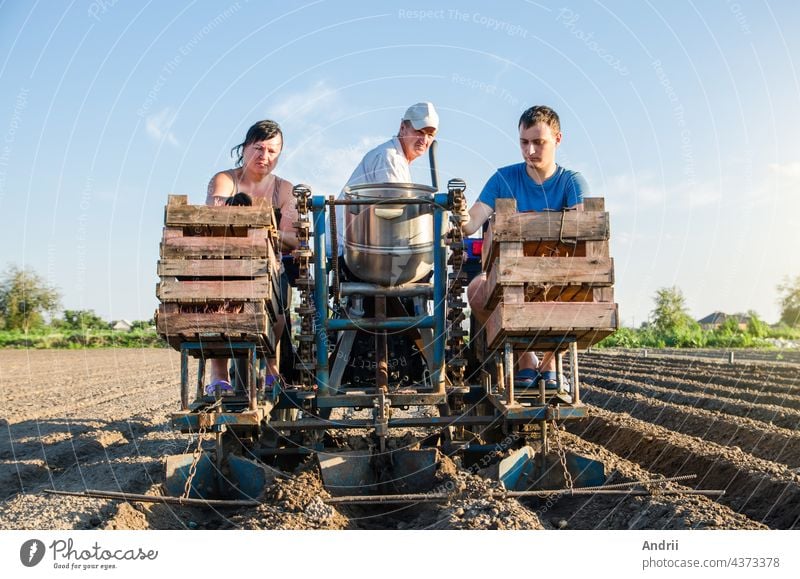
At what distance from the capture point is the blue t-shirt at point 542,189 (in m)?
5.75

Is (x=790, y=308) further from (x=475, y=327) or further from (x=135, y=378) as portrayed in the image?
(x=475, y=327)

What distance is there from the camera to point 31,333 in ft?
147

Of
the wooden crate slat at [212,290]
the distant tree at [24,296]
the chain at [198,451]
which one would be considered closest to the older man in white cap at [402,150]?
the wooden crate slat at [212,290]

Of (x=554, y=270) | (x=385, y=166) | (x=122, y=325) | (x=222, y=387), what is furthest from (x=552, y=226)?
(x=122, y=325)

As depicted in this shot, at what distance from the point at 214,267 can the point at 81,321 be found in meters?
46.6

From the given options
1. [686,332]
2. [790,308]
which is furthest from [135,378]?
[790,308]

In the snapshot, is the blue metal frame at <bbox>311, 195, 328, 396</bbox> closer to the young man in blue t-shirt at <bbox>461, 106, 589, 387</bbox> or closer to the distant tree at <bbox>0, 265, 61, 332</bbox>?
the young man in blue t-shirt at <bbox>461, 106, 589, 387</bbox>

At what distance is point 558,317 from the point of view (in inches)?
195

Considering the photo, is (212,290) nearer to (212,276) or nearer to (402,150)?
(212,276)

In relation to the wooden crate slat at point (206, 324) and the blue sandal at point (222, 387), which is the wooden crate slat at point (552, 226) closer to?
the wooden crate slat at point (206, 324)

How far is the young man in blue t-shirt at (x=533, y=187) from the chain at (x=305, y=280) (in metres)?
1.07

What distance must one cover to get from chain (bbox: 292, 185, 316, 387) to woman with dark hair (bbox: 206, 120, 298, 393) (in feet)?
1.11

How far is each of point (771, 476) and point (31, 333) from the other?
4523cm

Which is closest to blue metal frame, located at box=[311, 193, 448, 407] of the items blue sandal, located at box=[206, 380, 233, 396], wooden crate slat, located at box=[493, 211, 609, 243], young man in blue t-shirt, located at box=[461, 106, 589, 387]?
young man in blue t-shirt, located at box=[461, 106, 589, 387]
